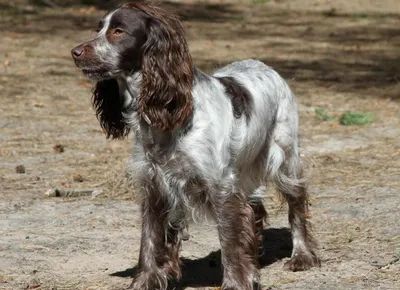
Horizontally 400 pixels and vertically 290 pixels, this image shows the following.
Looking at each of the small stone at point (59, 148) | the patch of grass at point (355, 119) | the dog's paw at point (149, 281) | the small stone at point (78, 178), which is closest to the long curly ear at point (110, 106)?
the dog's paw at point (149, 281)

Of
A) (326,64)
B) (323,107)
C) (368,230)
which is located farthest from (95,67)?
(326,64)

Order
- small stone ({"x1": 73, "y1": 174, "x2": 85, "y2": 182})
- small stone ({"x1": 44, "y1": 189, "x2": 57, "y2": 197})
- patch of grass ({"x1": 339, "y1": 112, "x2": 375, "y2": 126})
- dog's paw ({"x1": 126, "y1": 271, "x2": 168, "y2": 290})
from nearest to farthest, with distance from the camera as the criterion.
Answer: dog's paw ({"x1": 126, "y1": 271, "x2": 168, "y2": 290}) → small stone ({"x1": 44, "y1": 189, "x2": 57, "y2": 197}) → small stone ({"x1": 73, "y1": 174, "x2": 85, "y2": 182}) → patch of grass ({"x1": 339, "y1": 112, "x2": 375, "y2": 126})

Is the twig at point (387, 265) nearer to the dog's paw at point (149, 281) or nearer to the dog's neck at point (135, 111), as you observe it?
the dog's paw at point (149, 281)

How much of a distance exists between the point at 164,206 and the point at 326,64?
967 cm

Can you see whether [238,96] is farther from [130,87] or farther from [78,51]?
[78,51]

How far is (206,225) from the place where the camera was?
313 inches

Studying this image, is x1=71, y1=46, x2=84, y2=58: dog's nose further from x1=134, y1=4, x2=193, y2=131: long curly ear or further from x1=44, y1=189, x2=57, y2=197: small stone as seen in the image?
x1=44, y1=189, x2=57, y2=197: small stone

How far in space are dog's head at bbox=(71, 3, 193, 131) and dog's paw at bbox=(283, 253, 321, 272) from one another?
1618mm

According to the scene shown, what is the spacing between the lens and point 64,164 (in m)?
A: 10.1

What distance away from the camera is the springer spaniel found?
6.08 meters

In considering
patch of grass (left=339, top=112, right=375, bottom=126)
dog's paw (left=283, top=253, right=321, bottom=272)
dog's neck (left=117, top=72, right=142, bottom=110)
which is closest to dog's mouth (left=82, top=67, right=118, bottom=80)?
dog's neck (left=117, top=72, right=142, bottom=110)

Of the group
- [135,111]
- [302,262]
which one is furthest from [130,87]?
[302,262]

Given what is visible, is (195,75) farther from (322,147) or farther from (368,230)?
(322,147)

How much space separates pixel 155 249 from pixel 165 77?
47.1 inches
